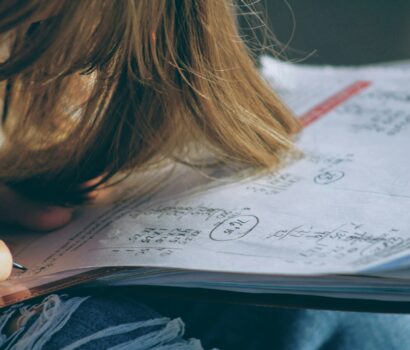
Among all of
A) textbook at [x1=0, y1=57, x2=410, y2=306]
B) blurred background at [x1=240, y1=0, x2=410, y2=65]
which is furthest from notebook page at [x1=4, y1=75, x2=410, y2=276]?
blurred background at [x1=240, y1=0, x2=410, y2=65]

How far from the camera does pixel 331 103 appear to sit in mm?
757

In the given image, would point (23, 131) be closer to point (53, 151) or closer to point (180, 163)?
point (53, 151)

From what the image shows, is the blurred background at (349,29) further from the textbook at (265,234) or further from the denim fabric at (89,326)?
the denim fabric at (89,326)

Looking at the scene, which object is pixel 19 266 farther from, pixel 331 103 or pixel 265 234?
pixel 331 103

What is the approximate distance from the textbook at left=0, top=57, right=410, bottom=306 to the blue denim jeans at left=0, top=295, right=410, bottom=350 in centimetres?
2

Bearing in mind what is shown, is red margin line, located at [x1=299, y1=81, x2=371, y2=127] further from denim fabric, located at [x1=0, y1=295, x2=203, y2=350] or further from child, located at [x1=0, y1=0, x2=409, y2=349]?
denim fabric, located at [x1=0, y1=295, x2=203, y2=350]

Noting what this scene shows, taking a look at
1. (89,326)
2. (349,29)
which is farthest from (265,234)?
(349,29)

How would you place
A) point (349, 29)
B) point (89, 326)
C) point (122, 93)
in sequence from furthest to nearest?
1. point (349, 29)
2. point (122, 93)
3. point (89, 326)

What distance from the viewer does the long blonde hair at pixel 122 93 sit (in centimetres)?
46

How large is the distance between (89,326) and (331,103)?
441mm

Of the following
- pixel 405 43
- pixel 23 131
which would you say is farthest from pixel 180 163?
pixel 405 43

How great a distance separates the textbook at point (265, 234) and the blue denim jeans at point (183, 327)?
17mm

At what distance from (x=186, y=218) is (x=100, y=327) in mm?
113

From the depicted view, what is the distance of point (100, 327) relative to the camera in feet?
1.37
